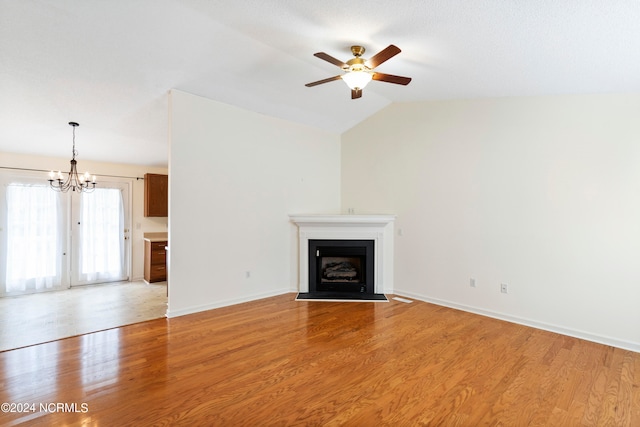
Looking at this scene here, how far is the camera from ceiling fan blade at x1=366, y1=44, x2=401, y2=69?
2.34m

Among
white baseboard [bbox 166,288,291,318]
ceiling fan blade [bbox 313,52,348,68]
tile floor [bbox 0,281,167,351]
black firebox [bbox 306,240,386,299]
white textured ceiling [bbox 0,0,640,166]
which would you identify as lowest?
tile floor [bbox 0,281,167,351]

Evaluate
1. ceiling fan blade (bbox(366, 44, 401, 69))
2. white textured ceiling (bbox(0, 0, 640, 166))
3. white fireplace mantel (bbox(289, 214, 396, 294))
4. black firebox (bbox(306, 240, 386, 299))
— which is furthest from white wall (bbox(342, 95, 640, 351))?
ceiling fan blade (bbox(366, 44, 401, 69))

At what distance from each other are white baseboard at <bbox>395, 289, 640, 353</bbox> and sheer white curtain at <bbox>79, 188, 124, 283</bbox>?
575 cm

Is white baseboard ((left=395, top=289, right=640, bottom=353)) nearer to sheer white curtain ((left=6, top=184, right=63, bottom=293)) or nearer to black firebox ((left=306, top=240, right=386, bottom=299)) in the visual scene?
black firebox ((left=306, top=240, right=386, bottom=299))

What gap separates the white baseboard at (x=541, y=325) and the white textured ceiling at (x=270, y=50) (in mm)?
2543

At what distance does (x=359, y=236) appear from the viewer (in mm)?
4957

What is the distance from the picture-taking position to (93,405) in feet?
6.76

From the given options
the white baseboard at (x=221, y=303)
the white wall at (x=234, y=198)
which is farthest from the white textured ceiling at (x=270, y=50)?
the white baseboard at (x=221, y=303)

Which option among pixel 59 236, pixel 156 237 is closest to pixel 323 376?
pixel 156 237

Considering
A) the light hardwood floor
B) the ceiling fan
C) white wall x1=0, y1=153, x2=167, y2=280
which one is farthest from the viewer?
white wall x1=0, y1=153, x2=167, y2=280

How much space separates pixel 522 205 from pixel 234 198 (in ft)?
12.3

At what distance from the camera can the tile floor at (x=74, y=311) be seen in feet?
10.9

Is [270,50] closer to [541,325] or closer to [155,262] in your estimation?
[541,325]

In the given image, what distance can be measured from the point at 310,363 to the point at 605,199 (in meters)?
3.42
